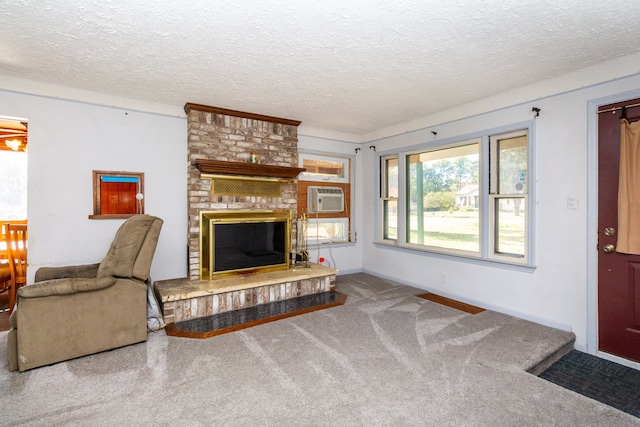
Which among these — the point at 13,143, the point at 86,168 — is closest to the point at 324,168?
the point at 86,168

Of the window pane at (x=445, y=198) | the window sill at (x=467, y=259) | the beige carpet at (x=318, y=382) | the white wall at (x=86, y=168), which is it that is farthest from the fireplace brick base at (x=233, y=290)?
the window pane at (x=445, y=198)

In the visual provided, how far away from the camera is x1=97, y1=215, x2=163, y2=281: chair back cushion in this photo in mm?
2723

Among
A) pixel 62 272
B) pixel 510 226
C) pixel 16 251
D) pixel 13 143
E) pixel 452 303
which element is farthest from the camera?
pixel 13 143

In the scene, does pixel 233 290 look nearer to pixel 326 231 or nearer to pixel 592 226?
pixel 326 231

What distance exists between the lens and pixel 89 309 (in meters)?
2.57

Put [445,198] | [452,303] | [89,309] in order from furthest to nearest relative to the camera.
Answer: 1. [445,198]
2. [452,303]
3. [89,309]

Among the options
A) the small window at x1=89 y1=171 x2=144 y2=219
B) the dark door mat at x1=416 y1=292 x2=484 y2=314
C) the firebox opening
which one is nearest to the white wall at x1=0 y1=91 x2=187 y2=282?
the small window at x1=89 y1=171 x2=144 y2=219

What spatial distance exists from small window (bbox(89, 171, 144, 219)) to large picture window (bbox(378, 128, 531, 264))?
3487 mm

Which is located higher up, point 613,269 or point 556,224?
point 556,224

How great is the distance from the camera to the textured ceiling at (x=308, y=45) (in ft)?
6.63

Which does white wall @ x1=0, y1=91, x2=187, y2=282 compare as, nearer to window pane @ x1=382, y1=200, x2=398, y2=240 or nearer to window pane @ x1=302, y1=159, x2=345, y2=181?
window pane @ x1=302, y1=159, x2=345, y2=181

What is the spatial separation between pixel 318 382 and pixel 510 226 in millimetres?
2774

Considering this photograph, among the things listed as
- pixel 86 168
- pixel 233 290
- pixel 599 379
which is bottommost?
pixel 599 379

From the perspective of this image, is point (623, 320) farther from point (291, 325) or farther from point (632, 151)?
point (291, 325)
